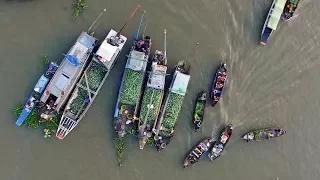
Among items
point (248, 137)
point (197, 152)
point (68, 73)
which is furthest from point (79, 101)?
point (248, 137)

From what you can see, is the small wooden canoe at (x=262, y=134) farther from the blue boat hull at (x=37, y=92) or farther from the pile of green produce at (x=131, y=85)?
the blue boat hull at (x=37, y=92)

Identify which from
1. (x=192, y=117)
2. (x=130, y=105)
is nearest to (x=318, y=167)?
(x=192, y=117)

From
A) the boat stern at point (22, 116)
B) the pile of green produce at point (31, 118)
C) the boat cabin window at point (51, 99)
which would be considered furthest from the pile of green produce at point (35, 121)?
the boat cabin window at point (51, 99)

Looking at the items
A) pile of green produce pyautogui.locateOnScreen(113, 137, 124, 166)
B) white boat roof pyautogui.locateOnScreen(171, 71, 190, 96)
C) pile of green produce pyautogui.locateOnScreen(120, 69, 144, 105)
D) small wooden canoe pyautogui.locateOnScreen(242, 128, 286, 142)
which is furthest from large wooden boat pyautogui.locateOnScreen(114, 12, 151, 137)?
small wooden canoe pyautogui.locateOnScreen(242, 128, 286, 142)

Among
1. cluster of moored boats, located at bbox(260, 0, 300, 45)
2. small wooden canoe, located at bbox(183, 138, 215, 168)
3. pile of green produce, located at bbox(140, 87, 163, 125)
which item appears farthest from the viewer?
small wooden canoe, located at bbox(183, 138, 215, 168)

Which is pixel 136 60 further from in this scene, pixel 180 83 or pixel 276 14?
pixel 276 14

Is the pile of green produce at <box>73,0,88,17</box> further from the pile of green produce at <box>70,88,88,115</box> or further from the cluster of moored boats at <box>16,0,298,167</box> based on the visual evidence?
the pile of green produce at <box>70,88,88,115</box>
